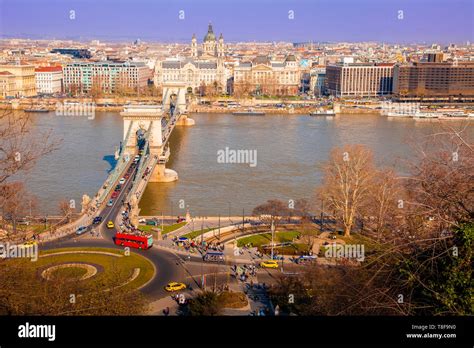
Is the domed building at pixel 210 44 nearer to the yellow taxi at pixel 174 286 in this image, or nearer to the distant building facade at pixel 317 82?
the distant building facade at pixel 317 82

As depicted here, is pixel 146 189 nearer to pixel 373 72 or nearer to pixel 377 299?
pixel 377 299

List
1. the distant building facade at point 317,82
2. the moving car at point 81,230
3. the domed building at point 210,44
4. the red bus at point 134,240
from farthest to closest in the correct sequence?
the domed building at point 210,44
the distant building facade at point 317,82
the moving car at point 81,230
the red bus at point 134,240

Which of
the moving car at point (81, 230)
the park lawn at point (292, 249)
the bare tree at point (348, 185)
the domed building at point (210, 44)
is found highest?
the domed building at point (210, 44)

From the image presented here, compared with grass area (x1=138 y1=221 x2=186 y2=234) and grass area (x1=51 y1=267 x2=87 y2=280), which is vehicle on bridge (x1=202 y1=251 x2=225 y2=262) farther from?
grass area (x1=51 y1=267 x2=87 y2=280)

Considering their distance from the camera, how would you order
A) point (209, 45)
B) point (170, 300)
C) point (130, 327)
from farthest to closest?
1. point (209, 45)
2. point (170, 300)
3. point (130, 327)

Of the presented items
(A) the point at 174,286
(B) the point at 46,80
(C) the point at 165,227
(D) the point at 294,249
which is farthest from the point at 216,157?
(B) the point at 46,80

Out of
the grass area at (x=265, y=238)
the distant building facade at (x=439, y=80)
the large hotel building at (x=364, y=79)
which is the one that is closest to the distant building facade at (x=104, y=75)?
the large hotel building at (x=364, y=79)

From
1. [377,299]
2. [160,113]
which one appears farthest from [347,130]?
[377,299]
